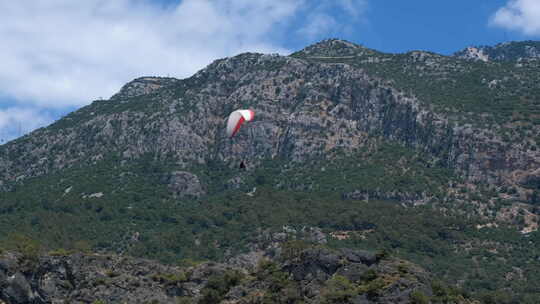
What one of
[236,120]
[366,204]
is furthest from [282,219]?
[236,120]

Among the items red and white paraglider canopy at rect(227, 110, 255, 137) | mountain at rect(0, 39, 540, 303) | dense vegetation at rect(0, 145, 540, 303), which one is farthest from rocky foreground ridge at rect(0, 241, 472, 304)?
mountain at rect(0, 39, 540, 303)

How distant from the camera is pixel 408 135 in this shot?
198500mm

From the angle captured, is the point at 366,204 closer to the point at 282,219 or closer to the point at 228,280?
the point at 282,219

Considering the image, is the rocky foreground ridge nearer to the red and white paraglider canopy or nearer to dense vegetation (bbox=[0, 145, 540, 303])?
the red and white paraglider canopy

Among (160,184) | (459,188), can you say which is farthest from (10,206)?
(459,188)

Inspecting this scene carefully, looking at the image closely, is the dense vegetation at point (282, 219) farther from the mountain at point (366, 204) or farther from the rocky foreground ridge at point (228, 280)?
the rocky foreground ridge at point (228, 280)

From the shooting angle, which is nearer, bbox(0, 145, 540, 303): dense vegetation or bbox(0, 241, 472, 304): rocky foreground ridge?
bbox(0, 241, 472, 304): rocky foreground ridge

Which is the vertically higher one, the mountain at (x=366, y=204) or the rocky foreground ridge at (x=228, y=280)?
the mountain at (x=366, y=204)

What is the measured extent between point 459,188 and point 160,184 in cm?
7372

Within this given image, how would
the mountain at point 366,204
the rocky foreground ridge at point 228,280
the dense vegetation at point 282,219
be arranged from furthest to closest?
the mountain at point 366,204 < the dense vegetation at point 282,219 < the rocky foreground ridge at point 228,280

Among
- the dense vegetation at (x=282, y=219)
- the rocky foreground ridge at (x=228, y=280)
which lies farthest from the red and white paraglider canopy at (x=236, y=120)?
the dense vegetation at (x=282, y=219)

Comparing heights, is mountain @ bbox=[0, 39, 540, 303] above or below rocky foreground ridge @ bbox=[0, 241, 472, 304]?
above

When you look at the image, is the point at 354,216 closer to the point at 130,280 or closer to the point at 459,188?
the point at 459,188

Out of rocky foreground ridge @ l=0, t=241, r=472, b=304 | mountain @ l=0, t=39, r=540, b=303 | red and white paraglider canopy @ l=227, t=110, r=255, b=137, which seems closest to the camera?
rocky foreground ridge @ l=0, t=241, r=472, b=304
